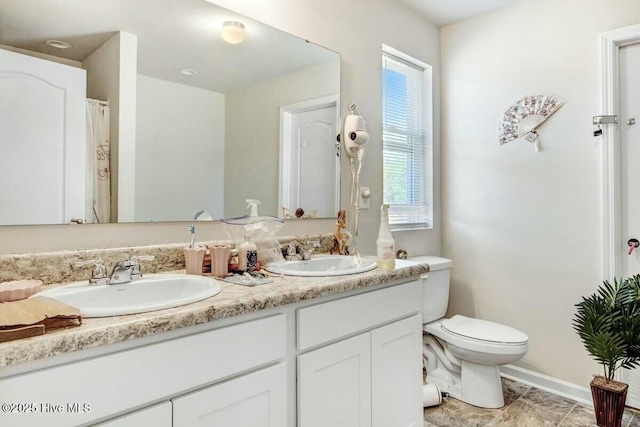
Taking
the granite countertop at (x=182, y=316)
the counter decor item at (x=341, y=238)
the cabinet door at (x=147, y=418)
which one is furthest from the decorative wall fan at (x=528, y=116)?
the cabinet door at (x=147, y=418)

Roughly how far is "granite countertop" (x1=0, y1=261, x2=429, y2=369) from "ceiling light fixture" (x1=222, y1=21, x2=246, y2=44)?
3.40ft

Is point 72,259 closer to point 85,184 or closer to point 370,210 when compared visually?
point 85,184

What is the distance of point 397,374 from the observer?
1.49 m

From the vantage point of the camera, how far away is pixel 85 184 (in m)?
1.24

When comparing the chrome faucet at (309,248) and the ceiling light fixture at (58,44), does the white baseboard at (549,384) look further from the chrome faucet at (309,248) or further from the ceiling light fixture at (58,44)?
the ceiling light fixture at (58,44)

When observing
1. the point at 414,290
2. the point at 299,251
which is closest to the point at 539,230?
the point at 414,290

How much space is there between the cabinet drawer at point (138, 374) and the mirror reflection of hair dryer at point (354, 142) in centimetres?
114

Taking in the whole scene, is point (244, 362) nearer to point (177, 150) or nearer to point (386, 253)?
point (386, 253)

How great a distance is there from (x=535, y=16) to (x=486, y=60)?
1.15ft

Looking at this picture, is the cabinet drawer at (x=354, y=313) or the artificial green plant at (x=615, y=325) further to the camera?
the artificial green plant at (x=615, y=325)

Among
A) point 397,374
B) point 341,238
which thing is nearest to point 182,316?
point 397,374

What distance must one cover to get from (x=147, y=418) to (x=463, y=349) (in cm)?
167

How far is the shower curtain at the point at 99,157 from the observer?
1243mm

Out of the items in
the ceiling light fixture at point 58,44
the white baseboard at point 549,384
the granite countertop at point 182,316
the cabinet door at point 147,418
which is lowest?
the white baseboard at point 549,384
